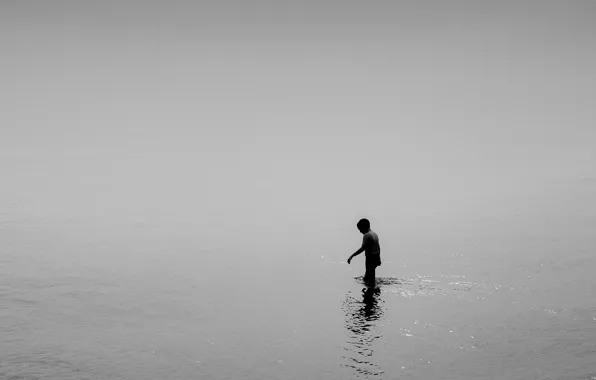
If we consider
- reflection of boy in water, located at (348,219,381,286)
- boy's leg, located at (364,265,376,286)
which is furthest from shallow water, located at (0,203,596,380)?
reflection of boy in water, located at (348,219,381,286)

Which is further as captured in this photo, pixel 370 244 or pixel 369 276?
pixel 369 276

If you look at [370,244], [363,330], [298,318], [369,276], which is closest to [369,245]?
[370,244]

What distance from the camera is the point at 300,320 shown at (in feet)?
59.5

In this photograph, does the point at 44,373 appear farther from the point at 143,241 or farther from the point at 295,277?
the point at 143,241

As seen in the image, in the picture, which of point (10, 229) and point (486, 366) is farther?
point (10, 229)

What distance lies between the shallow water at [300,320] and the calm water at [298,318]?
2.5 inches

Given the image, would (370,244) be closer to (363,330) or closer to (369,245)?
(369,245)

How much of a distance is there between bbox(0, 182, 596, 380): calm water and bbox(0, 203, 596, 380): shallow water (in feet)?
0.21

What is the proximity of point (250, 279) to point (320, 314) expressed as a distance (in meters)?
11.2

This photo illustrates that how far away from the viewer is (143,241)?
177ft

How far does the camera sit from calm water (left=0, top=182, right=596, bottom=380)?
1289 cm

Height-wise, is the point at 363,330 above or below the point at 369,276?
below

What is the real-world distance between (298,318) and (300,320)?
0.37 m

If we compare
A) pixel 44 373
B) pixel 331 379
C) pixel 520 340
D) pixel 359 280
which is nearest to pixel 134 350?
pixel 44 373
